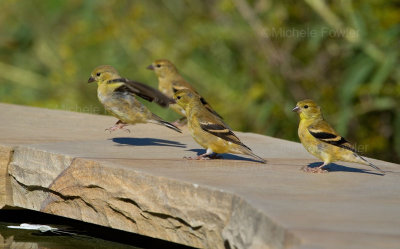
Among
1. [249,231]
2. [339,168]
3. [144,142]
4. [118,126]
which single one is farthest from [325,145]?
[118,126]

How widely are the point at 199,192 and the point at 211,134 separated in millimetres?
1365

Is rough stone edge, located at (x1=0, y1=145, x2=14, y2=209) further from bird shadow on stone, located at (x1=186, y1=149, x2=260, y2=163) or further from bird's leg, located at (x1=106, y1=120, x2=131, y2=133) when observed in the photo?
bird shadow on stone, located at (x1=186, y1=149, x2=260, y2=163)

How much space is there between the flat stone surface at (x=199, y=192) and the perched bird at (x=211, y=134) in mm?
110

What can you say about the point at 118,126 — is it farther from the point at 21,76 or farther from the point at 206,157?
the point at 21,76

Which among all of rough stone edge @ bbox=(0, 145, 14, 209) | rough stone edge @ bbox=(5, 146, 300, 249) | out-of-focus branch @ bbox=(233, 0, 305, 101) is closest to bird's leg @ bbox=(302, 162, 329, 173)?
rough stone edge @ bbox=(5, 146, 300, 249)

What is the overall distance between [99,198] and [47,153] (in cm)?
61

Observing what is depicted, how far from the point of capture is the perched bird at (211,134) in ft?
18.3

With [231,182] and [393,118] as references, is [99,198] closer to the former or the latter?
[231,182]

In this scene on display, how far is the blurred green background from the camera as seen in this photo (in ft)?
30.3

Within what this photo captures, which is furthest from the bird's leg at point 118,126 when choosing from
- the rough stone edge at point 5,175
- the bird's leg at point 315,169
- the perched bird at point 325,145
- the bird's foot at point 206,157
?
the bird's leg at point 315,169

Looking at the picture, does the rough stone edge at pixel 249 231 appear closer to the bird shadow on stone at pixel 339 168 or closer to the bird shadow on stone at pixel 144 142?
the bird shadow on stone at pixel 339 168

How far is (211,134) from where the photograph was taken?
5672 mm

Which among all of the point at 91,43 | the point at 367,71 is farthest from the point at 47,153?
the point at 91,43

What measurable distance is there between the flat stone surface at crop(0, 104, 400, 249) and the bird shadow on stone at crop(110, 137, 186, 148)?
0.7 inches
